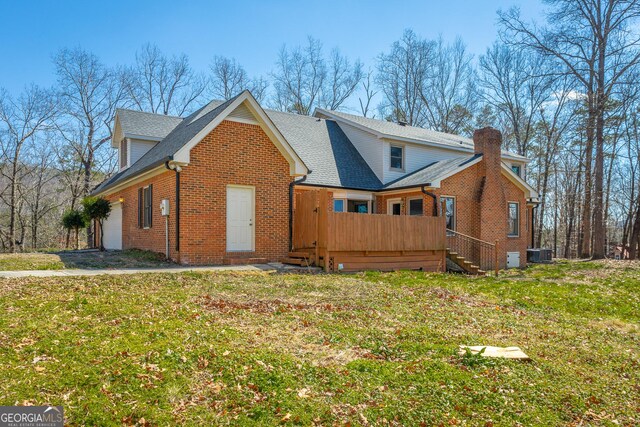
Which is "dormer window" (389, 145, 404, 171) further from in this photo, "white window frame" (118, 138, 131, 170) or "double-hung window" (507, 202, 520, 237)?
"white window frame" (118, 138, 131, 170)

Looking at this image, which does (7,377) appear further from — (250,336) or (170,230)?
(170,230)

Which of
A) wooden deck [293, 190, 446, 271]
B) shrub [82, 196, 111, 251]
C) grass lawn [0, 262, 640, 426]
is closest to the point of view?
grass lawn [0, 262, 640, 426]

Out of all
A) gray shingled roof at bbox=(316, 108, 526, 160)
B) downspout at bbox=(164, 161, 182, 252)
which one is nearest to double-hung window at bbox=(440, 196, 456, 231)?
gray shingled roof at bbox=(316, 108, 526, 160)

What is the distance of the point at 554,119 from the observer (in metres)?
30.9

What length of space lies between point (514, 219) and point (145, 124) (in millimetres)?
16493

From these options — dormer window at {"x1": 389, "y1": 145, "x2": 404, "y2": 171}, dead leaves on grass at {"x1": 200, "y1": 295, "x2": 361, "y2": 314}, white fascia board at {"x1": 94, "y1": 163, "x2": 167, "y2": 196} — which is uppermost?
dormer window at {"x1": 389, "y1": 145, "x2": 404, "y2": 171}

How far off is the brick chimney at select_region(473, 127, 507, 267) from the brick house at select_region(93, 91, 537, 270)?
0.14 feet

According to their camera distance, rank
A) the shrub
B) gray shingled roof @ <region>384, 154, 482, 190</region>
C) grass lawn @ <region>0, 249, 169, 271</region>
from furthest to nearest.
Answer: the shrub, gray shingled roof @ <region>384, 154, 482, 190</region>, grass lawn @ <region>0, 249, 169, 271</region>

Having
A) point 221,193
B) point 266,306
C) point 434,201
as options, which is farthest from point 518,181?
point 266,306

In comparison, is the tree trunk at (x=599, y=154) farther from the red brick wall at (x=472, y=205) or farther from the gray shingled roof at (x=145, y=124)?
the gray shingled roof at (x=145, y=124)

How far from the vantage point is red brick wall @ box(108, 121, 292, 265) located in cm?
1295

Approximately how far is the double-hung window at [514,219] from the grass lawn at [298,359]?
35.8 feet

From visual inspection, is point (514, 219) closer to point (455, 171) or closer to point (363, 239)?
point (455, 171)

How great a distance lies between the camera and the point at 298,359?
15.9 ft
